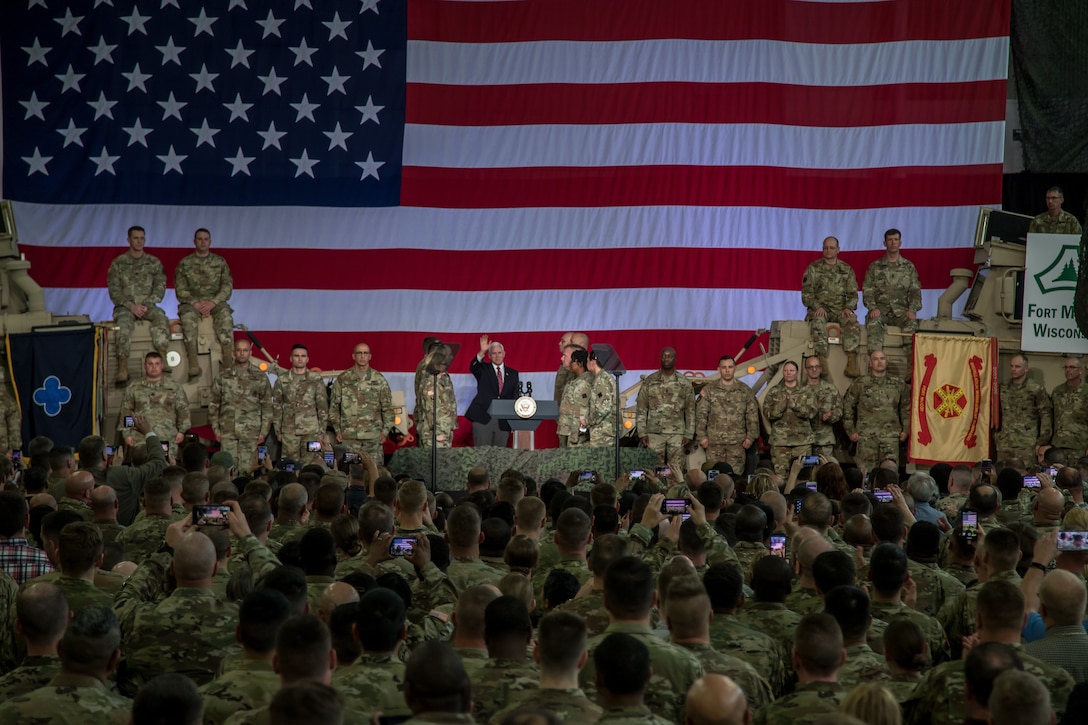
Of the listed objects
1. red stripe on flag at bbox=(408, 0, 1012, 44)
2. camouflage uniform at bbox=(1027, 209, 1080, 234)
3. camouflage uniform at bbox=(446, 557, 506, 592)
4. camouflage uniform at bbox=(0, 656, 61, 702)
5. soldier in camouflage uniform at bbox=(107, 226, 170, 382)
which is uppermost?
red stripe on flag at bbox=(408, 0, 1012, 44)

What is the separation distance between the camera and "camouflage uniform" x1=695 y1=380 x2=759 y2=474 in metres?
14.5

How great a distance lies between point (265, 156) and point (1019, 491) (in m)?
10.4

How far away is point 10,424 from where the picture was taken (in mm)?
14008

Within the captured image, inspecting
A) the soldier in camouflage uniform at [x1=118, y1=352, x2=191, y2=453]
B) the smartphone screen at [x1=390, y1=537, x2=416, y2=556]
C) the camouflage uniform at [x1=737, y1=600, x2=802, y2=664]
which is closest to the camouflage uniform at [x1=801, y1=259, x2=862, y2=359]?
the soldier in camouflage uniform at [x1=118, y1=352, x2=191, y2=453]

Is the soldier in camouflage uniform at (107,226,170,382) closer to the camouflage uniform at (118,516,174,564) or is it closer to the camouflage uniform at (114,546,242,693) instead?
the camouflage uniform at (118,516,174,564)

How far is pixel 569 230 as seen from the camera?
16609 mm

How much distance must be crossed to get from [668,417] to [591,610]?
9.46 metres

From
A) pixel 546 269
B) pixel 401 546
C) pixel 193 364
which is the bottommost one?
pixel 401 546

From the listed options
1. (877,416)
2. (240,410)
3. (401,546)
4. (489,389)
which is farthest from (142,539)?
(877,416)

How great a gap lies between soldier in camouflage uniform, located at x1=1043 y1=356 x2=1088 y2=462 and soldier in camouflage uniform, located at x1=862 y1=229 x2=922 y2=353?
1.63m

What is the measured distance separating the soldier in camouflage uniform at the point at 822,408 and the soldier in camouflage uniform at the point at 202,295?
6.07m

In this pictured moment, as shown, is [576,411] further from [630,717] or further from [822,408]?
[630,717]

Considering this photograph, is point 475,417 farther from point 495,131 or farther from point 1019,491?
point 1019,491

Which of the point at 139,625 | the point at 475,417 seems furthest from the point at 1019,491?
the point at 475,417
